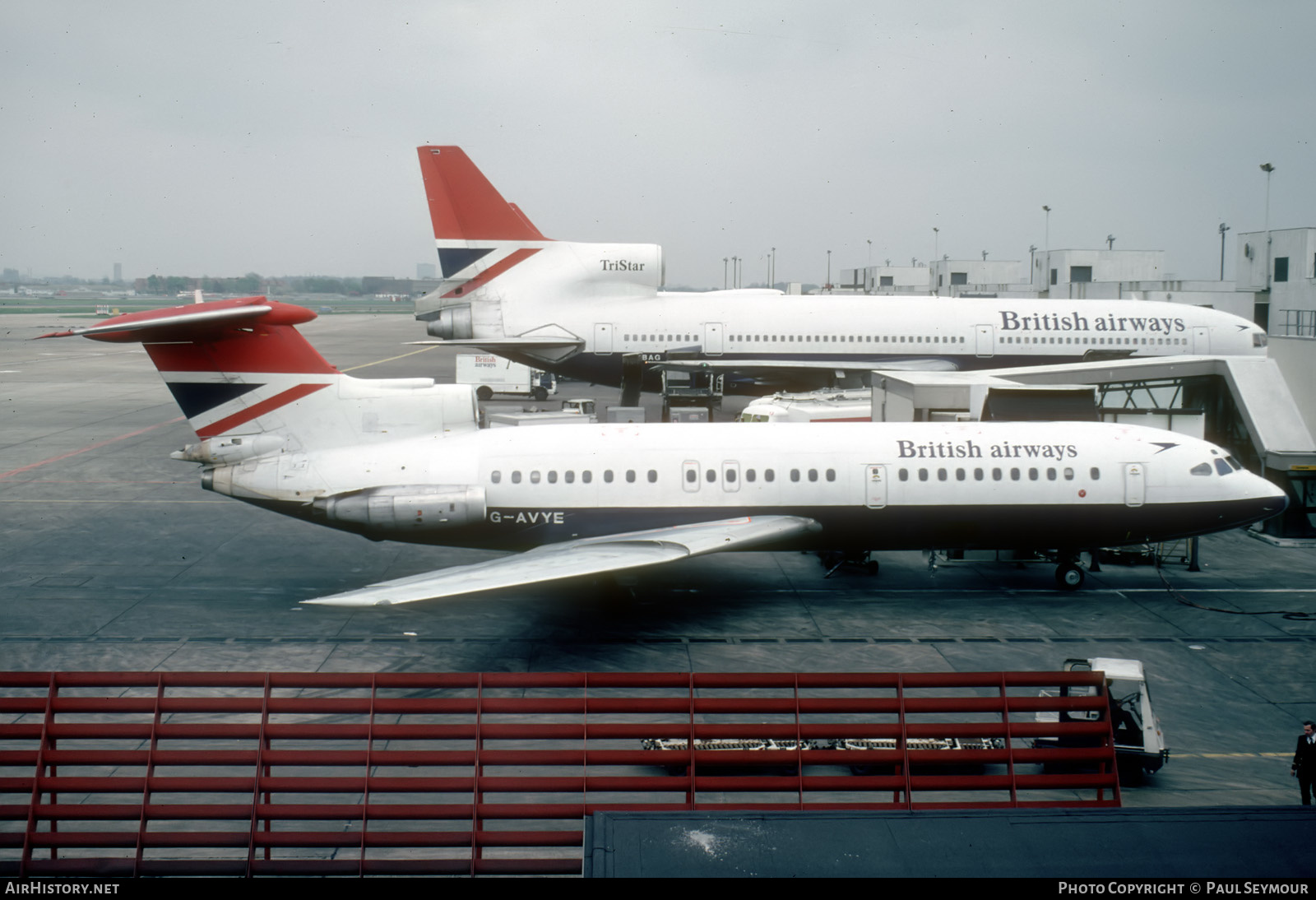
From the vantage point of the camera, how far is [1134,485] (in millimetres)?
22266

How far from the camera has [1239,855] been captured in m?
7.64

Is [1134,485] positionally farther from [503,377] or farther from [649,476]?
[503,377]

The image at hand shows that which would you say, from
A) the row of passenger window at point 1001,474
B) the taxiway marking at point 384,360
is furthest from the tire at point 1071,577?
the taxiway marking at point 384,360

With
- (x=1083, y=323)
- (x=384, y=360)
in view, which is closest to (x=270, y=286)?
(x=384, y=360)

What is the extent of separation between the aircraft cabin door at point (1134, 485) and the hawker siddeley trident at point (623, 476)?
0.02m

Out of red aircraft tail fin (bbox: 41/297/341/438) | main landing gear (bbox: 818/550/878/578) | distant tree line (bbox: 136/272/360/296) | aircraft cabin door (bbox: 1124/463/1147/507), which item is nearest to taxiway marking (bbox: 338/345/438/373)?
distant tree line (bbox: 136/272/360/296)

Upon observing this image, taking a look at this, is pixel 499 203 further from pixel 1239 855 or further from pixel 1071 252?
pixel 1071 252

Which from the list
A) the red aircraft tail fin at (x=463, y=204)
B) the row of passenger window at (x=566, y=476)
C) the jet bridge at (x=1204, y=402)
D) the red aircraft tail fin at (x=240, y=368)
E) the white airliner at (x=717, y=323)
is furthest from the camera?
the white airliner at (x=717, y=323)

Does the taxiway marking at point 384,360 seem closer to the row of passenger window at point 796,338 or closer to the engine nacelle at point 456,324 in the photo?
the engine nacelle at point 456,324

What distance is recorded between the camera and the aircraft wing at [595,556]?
1786 cm

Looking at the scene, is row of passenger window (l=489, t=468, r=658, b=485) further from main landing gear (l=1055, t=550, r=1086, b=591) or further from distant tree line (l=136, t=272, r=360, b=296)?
distant tree line (l=136, t=272, r=360, b=296)

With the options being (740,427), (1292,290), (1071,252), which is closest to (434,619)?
(740,427)

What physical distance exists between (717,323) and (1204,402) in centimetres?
1843

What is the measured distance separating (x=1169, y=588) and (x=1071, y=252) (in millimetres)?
60796
